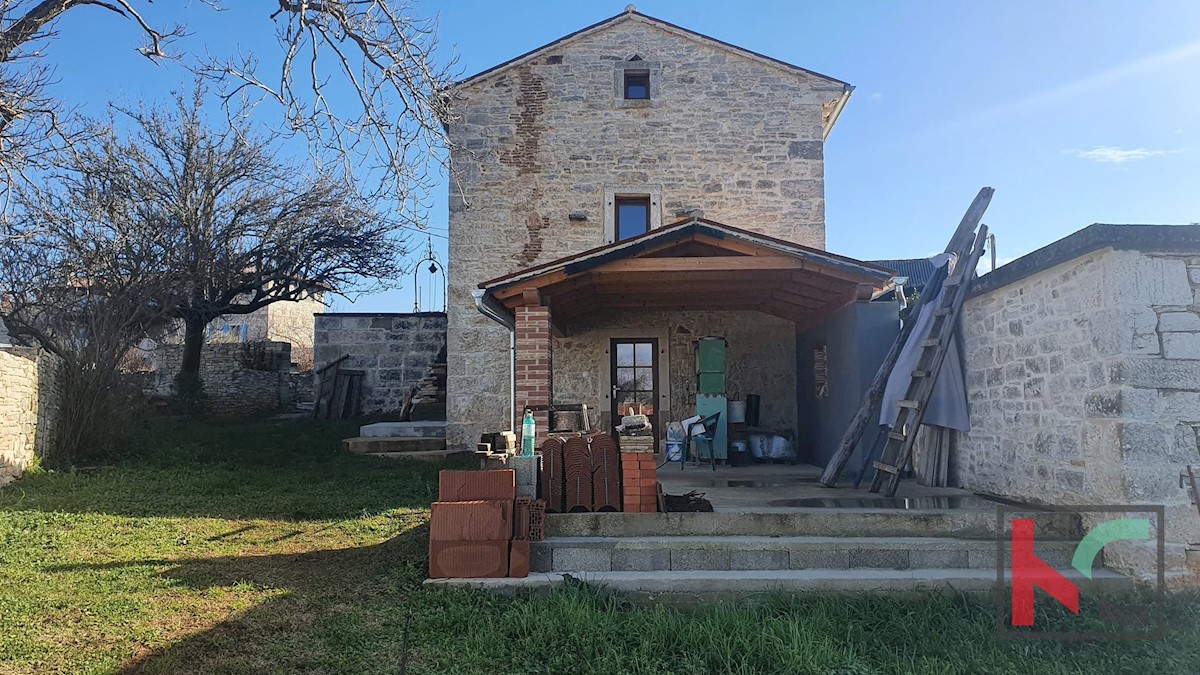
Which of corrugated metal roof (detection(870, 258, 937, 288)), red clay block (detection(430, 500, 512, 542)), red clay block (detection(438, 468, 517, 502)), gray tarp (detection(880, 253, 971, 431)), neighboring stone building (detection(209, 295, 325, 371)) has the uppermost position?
corrugated metal roof (detection(870, 258, 937, 288))

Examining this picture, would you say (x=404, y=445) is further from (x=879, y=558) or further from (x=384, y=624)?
(x=879, y=558)

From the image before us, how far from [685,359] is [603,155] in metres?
3.50

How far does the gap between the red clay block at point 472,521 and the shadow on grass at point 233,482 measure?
2962 millimetres

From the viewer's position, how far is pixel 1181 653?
12.2 feet

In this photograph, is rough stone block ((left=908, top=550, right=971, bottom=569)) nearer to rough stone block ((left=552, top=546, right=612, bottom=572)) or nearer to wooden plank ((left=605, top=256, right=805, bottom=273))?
rough stone block ((left=552, top=546, right=612, bottom=572))

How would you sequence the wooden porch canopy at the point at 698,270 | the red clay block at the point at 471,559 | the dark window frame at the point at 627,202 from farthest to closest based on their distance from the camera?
the dark window frame at the point at 627,202, the wooden porch canopy at the point at 698,270, the red clay block at the point at 471,559

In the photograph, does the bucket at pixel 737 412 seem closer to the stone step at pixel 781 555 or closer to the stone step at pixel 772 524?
the stone step at pixel 772 524

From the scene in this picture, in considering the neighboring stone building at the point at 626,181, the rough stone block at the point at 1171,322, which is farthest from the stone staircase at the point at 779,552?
the neighboring stone building at the point at 626,181

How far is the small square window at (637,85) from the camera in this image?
11812 millimetres

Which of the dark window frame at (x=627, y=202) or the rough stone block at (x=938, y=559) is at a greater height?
the dark window frame at (x=627, y=202)

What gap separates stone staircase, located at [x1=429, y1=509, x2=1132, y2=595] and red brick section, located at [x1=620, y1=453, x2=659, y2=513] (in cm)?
13

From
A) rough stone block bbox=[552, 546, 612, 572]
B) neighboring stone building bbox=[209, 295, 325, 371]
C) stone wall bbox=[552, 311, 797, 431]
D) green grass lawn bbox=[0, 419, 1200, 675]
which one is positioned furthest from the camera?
neighboring stone building bbox=[209, 295, 325, 371]

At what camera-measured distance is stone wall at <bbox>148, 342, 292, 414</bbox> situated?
17766mm

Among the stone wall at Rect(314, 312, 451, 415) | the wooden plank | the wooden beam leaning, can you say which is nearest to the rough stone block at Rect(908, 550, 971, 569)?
the wooden beam leaning
